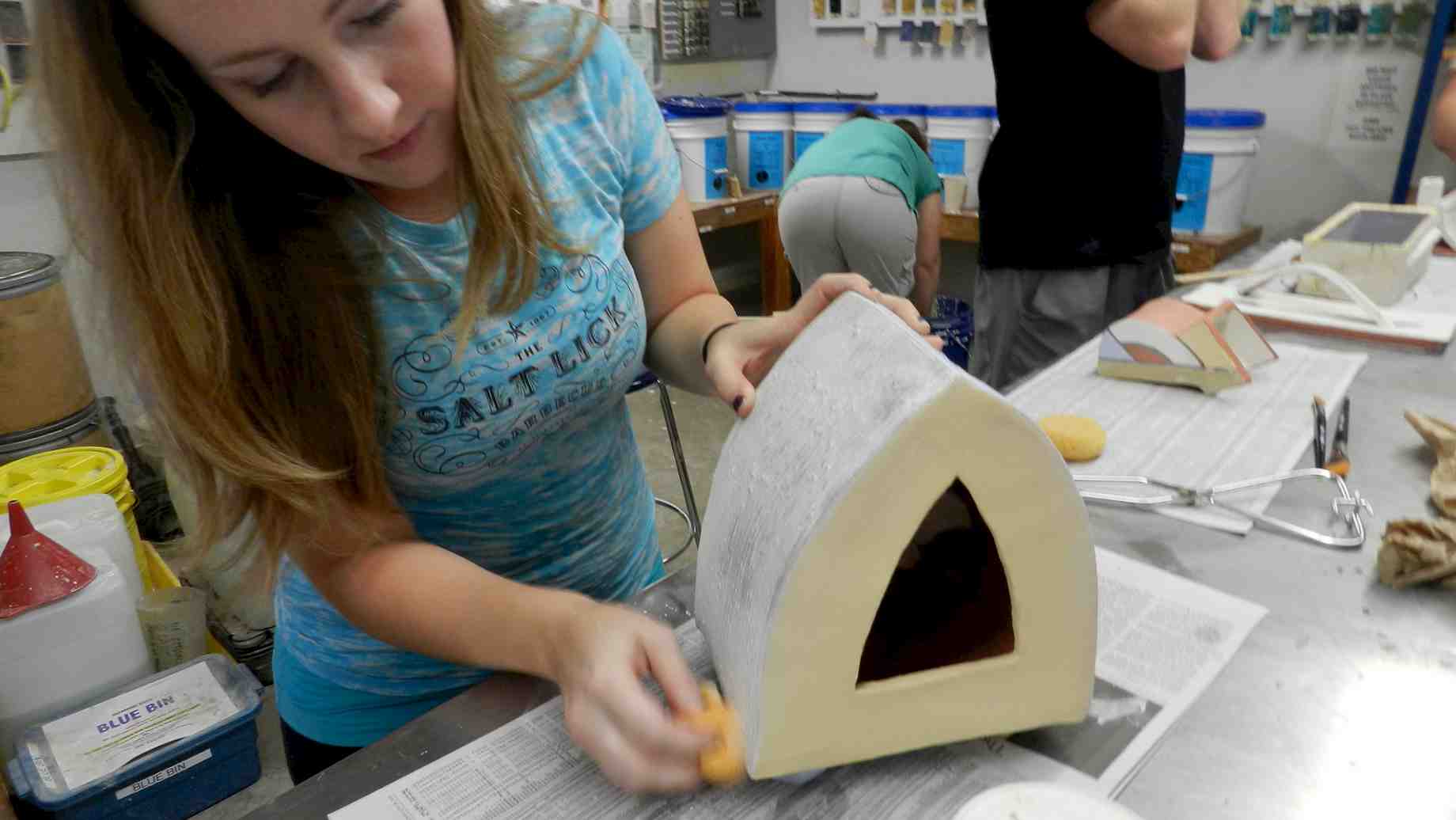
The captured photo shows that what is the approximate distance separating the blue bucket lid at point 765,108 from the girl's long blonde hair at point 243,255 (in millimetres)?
2440

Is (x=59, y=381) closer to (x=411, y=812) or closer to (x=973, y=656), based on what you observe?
(x=411, y=812)

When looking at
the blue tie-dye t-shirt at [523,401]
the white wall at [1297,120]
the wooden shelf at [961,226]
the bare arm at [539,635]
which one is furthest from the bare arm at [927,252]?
the bare arm at [539,635]

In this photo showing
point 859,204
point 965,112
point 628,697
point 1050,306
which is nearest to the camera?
point 628,697

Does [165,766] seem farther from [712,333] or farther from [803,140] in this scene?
[803,140]

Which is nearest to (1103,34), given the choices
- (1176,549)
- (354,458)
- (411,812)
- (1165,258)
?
(1165,258)

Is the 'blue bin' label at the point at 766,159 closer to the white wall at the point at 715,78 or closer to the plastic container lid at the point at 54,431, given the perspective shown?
the white wall at the point at 715,78

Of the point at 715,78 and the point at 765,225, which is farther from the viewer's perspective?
the point at 715,78

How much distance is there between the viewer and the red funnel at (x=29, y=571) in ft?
4.58

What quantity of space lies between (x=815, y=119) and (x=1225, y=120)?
1.22 meters

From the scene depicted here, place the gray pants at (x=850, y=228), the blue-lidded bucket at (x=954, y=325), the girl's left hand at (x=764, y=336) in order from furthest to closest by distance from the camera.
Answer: the blue-lidded bucket at (x=954, y=325)
the gray pants at (x=850, y=228)
the girl's left hand at (x=764, y=336)

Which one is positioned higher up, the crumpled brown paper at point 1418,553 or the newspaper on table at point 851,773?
the crumpled brown paper at point 1418,553

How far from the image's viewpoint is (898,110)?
9.42 ft

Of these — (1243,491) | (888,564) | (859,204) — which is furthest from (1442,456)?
(859,204)

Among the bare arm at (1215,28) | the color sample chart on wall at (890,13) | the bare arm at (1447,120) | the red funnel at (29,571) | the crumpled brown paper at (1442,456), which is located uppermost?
the color sample chart on wall at (890,13)
